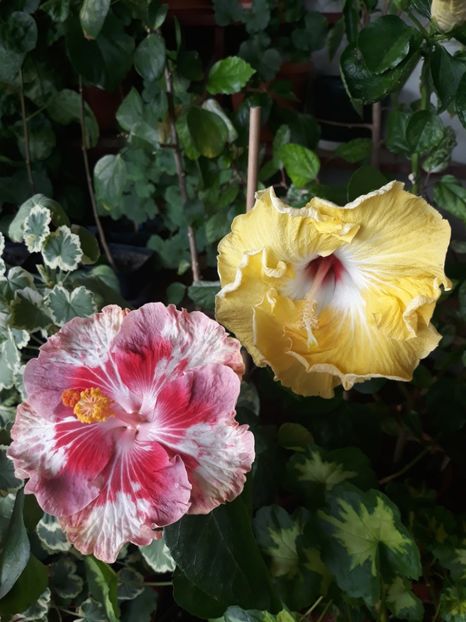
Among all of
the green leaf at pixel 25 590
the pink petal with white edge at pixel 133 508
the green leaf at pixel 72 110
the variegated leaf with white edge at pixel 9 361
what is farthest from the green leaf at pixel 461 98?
the green leaf at pixel 72 110

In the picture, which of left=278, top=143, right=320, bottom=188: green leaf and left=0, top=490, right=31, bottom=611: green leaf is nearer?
left=0, top=490, right=31, bottom=611: green leaf

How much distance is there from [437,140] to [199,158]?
0.53 meters

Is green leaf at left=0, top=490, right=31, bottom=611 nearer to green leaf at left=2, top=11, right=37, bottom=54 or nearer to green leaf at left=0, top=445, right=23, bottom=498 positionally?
green leaf at left=0, top=445, right=23, bottom=498

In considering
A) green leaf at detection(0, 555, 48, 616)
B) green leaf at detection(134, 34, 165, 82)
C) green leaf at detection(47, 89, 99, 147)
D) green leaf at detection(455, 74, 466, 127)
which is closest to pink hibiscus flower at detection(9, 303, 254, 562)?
green leaf at detection(0, 555, 48, 616)

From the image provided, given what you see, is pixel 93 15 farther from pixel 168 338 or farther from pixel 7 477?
pixel 7 477

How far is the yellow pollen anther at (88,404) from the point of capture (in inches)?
25.2

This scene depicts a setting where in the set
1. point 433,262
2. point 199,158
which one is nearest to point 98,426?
point 433,262

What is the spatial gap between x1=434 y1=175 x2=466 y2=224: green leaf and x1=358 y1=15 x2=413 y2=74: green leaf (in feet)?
1.04

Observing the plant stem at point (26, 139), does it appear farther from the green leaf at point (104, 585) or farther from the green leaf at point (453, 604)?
the green leaf at point (453, 604)

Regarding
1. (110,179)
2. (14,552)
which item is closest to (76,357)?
(14,552)

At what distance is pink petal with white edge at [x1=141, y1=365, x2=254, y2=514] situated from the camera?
0.60 meters

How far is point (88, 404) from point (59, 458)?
0.22 feet

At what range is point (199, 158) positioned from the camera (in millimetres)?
1225

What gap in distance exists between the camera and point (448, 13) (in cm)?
65
